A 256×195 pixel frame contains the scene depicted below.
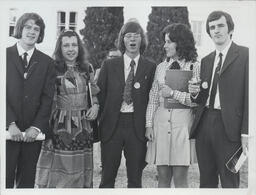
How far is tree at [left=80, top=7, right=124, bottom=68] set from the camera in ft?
12.9

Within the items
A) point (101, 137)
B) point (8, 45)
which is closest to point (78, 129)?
point (101, 137)

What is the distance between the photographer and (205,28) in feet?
12.9

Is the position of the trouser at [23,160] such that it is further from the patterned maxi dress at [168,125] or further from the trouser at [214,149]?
the trouser at [214,149]

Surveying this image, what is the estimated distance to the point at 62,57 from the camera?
13.0ft

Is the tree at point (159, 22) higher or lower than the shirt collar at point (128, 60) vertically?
higher

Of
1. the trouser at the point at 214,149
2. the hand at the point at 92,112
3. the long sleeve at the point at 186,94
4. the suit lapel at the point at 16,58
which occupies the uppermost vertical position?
the suit lapel at the point at 16,58

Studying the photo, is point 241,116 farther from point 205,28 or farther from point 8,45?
point 8,45

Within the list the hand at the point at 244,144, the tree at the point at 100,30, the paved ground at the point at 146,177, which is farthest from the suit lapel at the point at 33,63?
the hand at the point at 244,144

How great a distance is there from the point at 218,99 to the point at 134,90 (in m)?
0.63

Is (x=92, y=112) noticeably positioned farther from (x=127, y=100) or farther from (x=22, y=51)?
(x=22, y=51)

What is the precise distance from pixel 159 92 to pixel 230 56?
0.59m

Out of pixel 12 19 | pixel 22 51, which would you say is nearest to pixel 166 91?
pixel 22 51

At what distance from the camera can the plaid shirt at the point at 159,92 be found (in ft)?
13.0

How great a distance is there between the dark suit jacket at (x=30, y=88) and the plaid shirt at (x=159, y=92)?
753 mm
